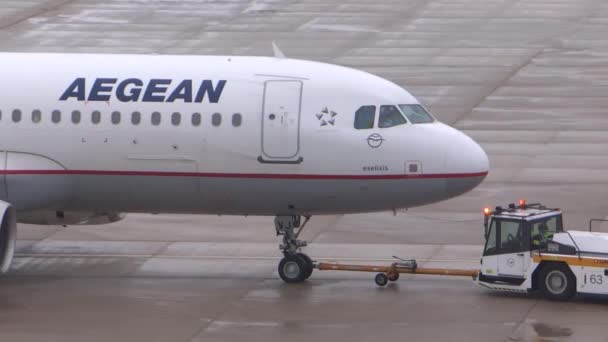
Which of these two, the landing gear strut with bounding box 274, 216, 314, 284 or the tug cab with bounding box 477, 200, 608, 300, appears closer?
the tug cab with bounding box 477, 200, 608, 300

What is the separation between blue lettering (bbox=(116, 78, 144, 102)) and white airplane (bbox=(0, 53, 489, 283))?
2cm

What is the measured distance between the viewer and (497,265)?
23172mm

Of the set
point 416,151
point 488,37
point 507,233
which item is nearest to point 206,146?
point 416,151

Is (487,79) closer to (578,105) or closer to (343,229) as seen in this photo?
(578,105)

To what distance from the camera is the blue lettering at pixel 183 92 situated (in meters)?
24.0

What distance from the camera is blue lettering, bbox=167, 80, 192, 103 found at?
24000mm

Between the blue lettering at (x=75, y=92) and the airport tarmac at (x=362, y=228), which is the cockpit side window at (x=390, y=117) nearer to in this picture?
the airport tarmac at (x=362, y=228)

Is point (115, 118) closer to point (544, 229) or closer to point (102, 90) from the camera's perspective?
point (102, 90)

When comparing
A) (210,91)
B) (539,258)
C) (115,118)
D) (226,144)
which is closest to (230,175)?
(226,144)

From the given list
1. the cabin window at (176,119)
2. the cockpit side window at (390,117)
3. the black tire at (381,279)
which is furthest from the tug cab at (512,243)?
the cabin window at (176,119)

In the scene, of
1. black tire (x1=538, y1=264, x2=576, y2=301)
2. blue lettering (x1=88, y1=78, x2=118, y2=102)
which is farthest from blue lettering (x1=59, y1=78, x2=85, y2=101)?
black tire (x1=538, y1=264, x2=576, y2=301)

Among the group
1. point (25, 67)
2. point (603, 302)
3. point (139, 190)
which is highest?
point (25, 67)

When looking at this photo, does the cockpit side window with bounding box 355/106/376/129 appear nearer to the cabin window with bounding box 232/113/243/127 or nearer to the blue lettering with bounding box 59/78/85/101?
the cabin window with bounding box 232/113/243/127

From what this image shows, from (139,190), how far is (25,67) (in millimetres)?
3052
